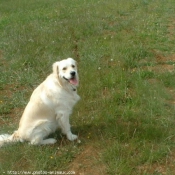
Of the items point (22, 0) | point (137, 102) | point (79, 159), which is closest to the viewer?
point (79, 159)

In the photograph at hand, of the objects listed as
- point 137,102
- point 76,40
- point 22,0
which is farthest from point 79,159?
point 22,0

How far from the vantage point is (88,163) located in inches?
158

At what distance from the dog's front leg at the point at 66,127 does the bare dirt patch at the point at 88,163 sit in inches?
12.7

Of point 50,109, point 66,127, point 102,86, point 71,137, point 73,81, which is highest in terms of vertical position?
point 73,81

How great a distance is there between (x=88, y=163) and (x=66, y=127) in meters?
0.67

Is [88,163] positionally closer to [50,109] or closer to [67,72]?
[50,109]

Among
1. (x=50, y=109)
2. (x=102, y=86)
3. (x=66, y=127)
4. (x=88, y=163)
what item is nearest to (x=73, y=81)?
(x=50, y=109)

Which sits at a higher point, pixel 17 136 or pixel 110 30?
pixel 110 30

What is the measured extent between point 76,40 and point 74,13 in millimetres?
3973

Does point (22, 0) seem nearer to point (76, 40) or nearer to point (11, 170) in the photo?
point (76, 40)

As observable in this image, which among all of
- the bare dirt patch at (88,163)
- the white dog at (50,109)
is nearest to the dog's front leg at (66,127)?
the white dog at (50,109)

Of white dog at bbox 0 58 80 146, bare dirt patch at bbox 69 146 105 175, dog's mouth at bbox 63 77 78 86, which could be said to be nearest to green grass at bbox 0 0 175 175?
bare dirt patch at bbox 69 146 105 175

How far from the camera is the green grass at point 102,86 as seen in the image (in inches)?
158

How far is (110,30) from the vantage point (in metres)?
9.91
